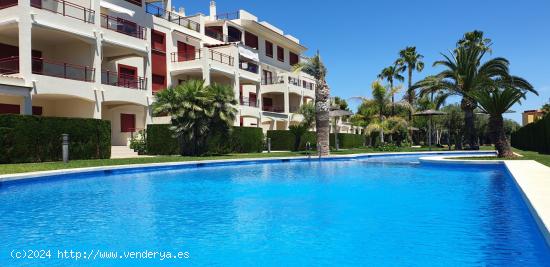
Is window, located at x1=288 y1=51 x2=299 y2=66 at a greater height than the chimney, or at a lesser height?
lesser

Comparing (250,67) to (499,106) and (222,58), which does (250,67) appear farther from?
(499,106)

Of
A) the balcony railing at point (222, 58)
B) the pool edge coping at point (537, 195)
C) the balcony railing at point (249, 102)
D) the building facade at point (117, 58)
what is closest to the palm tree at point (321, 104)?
the building facade at point (117, 58)

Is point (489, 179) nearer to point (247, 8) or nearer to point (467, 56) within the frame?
point (467, 56)

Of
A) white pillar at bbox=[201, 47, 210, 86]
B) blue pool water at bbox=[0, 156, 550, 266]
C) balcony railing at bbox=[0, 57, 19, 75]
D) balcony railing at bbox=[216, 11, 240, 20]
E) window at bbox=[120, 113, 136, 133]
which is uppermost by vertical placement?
balcony railing at bbox=[216, 11, 240, 20]

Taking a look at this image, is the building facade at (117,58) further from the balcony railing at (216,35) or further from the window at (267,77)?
the window at (267,77)

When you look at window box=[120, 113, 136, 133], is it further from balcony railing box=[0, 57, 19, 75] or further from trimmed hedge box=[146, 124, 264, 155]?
balcony railing box=[0, 57, 19, 75]

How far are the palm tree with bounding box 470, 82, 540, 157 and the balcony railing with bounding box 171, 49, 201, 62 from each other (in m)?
20.7

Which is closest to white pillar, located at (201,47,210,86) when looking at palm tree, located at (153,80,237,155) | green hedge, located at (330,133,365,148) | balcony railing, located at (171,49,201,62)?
balcony railing, located at (171,49,201,62)

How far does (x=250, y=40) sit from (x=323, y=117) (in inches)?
681

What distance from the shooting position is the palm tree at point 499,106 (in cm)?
1884

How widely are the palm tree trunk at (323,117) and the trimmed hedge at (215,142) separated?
18.7 ft

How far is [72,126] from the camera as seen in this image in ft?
63.6

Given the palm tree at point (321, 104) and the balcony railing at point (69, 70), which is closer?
the balcony railing at point (69, 70)

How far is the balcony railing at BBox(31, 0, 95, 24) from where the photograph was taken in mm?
22500
